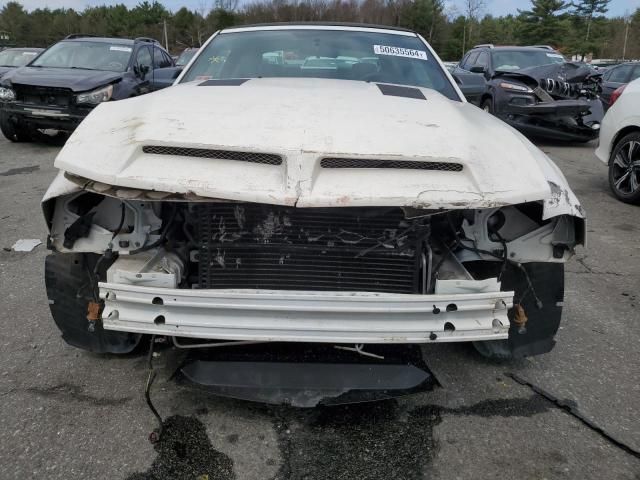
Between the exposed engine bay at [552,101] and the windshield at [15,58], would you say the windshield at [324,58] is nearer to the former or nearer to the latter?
the exposed engine bay at [552,101]

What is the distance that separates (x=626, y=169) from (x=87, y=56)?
8477 millimetres

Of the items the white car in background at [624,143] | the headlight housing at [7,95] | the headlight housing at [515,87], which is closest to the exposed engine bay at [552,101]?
the headlight housing at [515,87]

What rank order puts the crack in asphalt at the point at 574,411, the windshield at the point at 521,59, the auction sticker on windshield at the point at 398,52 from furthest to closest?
the windshield at the point at 521,59 → the auction sticker on windshield at the point at 398,52 → the crack in asphalt at the point at 574,411

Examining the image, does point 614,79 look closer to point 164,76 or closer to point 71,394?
point 164,76

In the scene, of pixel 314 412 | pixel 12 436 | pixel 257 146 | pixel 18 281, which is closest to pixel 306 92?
pixel 257 146

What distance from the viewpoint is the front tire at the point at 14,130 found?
9344mm

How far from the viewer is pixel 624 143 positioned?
245 inches

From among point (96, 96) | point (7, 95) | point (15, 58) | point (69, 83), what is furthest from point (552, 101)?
point (15, 58)

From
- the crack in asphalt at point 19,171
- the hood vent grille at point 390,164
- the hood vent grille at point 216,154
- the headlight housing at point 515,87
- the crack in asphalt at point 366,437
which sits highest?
the headlight housing at point 515,87

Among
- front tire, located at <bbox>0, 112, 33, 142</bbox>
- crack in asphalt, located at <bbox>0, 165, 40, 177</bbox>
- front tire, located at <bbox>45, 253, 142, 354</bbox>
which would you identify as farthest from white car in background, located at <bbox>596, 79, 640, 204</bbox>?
front tire, located at <bbox>0, 112, 33, 142</bbox>

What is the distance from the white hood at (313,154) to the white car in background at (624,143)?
171 inches

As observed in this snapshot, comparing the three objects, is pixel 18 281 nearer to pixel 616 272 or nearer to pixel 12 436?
pixel 12 436

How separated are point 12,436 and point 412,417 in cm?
172

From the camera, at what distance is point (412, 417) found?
2551mm
